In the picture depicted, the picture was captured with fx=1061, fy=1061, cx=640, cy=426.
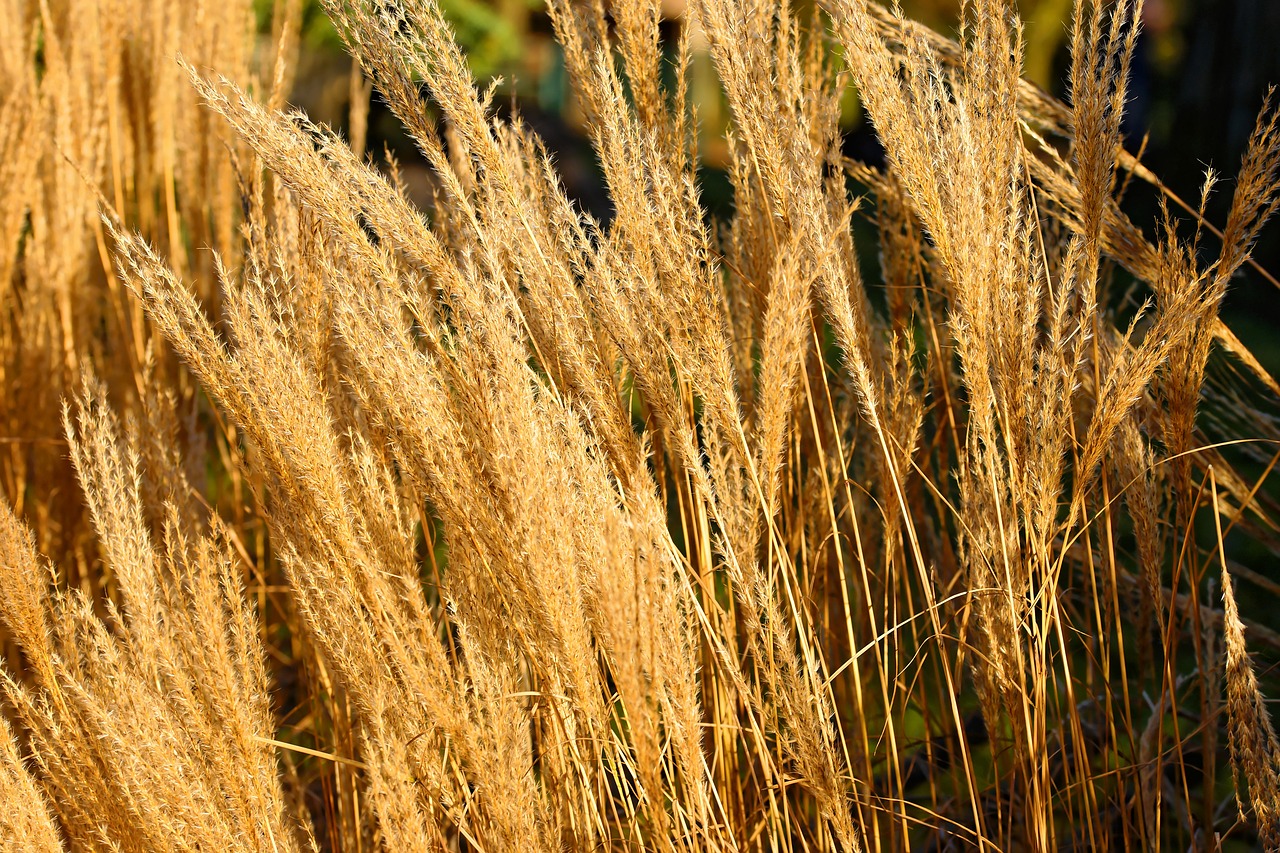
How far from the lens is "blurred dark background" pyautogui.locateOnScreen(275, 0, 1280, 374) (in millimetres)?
5516

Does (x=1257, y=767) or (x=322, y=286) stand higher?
(x=322, y=286)

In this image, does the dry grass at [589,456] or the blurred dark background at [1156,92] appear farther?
the blurred dark background at [1156,92]

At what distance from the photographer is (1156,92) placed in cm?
758

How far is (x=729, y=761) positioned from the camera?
1.58m

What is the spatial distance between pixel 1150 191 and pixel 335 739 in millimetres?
5258

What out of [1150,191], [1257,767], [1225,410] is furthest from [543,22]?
[1257,767]

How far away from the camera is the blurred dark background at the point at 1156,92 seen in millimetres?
5516

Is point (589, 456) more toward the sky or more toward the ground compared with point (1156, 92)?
more toward the ground

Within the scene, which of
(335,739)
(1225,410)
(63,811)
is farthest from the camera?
(1225,410)

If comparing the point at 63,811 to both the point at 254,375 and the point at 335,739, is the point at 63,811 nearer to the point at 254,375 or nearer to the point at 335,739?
the point at 335,739

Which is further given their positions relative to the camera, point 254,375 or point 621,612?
point 254,375

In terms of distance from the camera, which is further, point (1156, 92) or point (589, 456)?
point (1156, 92)

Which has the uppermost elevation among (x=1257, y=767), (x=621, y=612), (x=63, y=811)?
(x=621, y=612)

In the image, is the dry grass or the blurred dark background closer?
the dry grass
